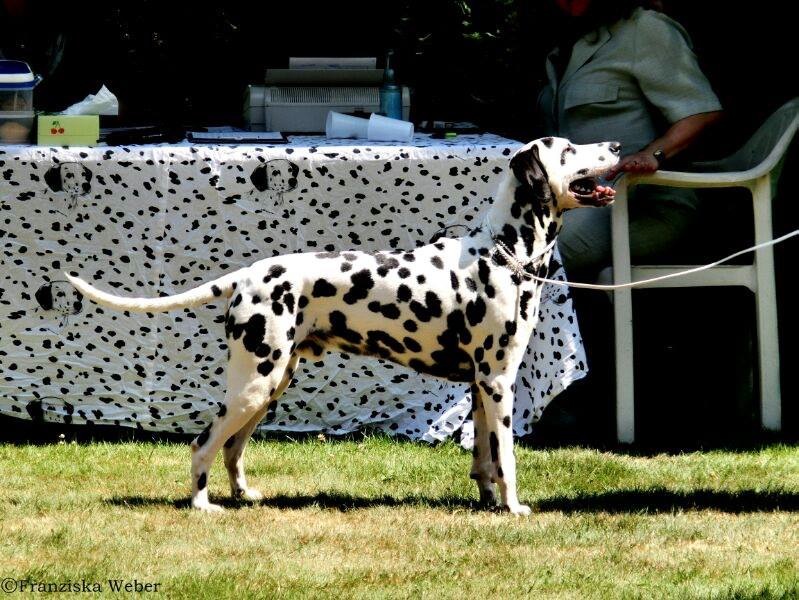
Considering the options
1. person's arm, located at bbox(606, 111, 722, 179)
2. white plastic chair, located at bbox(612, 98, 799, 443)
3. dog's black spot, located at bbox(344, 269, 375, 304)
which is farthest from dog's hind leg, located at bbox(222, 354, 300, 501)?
person's arm, located at bbox(606, 111, 722, 179)

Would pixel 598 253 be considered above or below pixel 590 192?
below

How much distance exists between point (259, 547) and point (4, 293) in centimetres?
212

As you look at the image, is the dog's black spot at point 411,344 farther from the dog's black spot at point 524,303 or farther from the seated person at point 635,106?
the seated person at point 635,106

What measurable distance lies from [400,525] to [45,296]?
82.1 inches

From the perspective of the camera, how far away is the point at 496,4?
8.46m

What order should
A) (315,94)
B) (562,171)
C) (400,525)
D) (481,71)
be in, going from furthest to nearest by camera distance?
(481,71)
(315,94)
(562,171)
(400,525)

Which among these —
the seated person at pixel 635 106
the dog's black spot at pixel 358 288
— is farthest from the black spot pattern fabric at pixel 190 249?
the dog's black spot at pixel 358 288

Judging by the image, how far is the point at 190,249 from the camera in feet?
18.6

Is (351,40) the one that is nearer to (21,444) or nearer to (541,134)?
(541,134)

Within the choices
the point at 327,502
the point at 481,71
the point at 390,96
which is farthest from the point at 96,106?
the point at 481,71

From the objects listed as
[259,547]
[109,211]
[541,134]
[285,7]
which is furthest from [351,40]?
[259,547]

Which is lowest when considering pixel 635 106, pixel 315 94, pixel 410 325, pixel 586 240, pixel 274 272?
pixel 410 325

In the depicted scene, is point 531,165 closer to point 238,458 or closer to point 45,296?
point 238,458

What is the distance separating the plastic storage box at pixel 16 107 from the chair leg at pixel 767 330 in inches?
122
